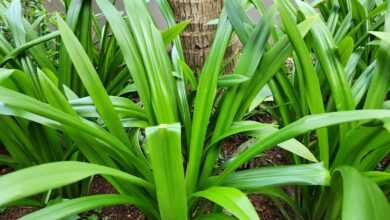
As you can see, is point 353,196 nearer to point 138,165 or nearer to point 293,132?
point 293,132

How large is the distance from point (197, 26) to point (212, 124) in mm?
575

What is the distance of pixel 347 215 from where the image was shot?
604 mm

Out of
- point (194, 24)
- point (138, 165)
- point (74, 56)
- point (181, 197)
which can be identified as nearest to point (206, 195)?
point (181, 197)

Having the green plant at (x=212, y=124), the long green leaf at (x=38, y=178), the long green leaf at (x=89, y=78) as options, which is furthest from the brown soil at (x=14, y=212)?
the long green leaf at (x=38, y=178)

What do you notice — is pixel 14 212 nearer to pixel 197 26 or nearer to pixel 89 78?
pixel 89 78

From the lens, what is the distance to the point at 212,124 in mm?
911

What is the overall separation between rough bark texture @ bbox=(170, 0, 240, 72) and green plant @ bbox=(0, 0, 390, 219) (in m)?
0.32

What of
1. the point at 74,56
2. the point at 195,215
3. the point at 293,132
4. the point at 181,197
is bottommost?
the point at 195,215

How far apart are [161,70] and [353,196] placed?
0.46 metres

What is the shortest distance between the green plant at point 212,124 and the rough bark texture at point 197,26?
0.32 meters

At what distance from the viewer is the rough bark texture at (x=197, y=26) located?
1360 millimetres

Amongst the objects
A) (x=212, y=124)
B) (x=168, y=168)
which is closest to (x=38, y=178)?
(x=168, y=168)

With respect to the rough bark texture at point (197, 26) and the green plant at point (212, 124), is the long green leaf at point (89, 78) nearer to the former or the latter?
the green plant at point (212, 124)

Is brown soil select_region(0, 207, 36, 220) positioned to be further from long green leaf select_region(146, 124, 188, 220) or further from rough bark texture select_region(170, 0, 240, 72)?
rough bark texture select_region(170, 0, 240, 72)
